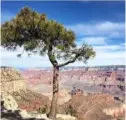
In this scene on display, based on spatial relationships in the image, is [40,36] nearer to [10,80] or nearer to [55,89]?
[55,89]

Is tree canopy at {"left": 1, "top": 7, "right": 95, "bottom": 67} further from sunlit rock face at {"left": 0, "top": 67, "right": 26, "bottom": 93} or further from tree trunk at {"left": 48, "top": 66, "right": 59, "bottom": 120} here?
sunlit rock face at {"left": 0, "top": 67, "right": 26, "bottom": 93}

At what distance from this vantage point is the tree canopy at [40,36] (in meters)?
23.9

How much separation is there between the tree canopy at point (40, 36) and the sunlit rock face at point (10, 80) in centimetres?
1987

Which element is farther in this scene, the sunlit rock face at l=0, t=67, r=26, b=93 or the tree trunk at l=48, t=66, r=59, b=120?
the sunlit rock face at l=0, t=67, r=26, b=93

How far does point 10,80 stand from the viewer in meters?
51.0

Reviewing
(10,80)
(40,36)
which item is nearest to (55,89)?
(40,36)

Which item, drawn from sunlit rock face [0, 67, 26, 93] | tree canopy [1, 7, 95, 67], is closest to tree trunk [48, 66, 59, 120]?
tree canopy [1, 7, 95, 67]

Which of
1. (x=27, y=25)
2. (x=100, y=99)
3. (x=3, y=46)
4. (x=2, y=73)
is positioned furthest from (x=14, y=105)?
(x=100, y=99)

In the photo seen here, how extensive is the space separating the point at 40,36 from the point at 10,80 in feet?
91.3

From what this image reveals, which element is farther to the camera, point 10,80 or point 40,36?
point 10,80

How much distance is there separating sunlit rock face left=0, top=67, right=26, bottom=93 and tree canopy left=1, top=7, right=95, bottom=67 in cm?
1987

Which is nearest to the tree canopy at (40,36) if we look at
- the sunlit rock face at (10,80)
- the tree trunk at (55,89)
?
the tree trunk at (55,89)

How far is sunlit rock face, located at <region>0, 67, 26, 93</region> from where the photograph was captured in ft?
154

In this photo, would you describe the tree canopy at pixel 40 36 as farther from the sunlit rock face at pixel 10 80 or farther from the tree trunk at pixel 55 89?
the sunlit rock face at pixel 10 80
